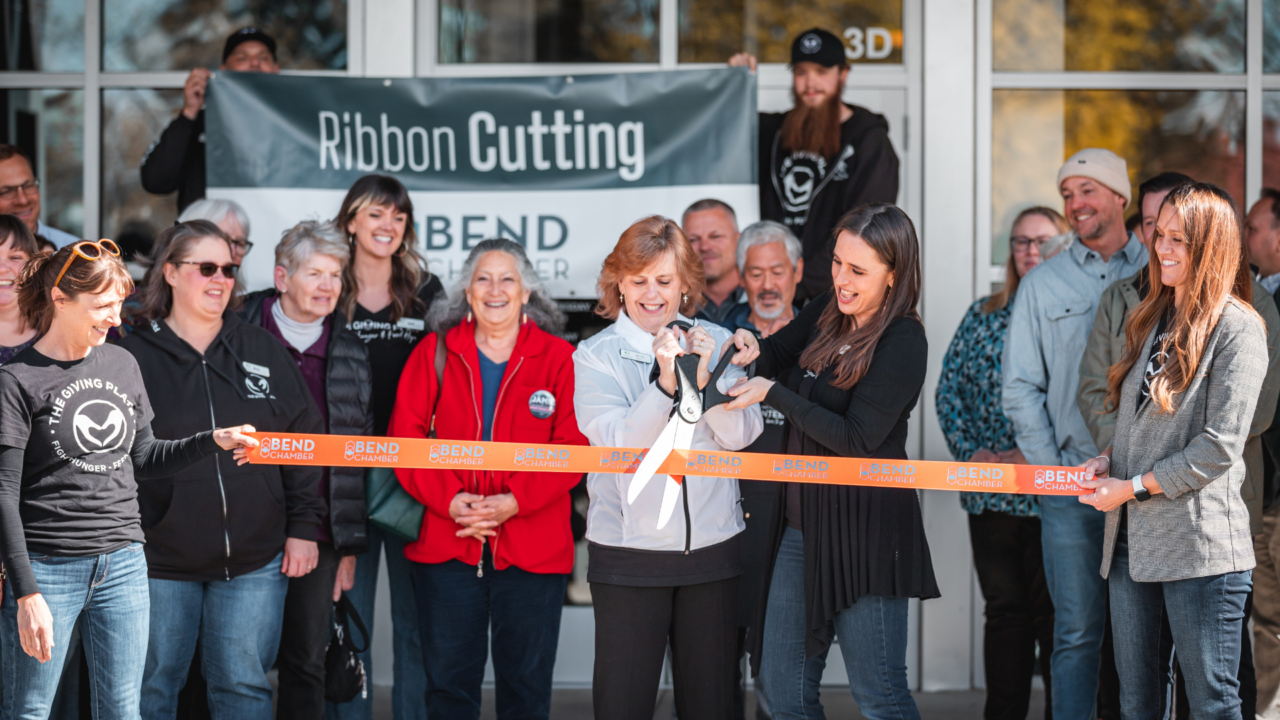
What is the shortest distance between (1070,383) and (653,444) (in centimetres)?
180

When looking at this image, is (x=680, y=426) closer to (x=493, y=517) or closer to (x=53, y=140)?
(x=493, y=517)

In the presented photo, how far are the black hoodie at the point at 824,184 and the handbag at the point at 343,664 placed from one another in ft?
7.64

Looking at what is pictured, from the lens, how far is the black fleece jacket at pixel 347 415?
386cm

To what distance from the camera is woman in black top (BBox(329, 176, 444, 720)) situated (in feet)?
13.8

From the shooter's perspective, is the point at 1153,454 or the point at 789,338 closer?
the point at 1153,454

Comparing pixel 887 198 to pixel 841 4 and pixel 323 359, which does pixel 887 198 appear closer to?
pixel 841 4

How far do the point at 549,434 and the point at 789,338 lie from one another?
976 millimetres

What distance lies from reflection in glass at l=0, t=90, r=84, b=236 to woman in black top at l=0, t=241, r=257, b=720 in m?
2.51

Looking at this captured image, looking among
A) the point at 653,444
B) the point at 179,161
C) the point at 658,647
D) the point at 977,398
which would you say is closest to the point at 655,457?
the point at 653,444

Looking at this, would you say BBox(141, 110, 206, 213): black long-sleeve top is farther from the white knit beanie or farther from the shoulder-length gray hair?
the white knit beanie

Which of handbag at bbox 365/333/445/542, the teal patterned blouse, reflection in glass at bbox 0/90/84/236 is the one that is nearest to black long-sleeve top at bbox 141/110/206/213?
reflection in glass at bbox 0/90/84/236

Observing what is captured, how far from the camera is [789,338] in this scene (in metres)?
3.39

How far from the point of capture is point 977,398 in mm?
4441

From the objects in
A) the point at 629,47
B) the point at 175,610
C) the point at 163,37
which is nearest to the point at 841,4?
the point at 629,47
